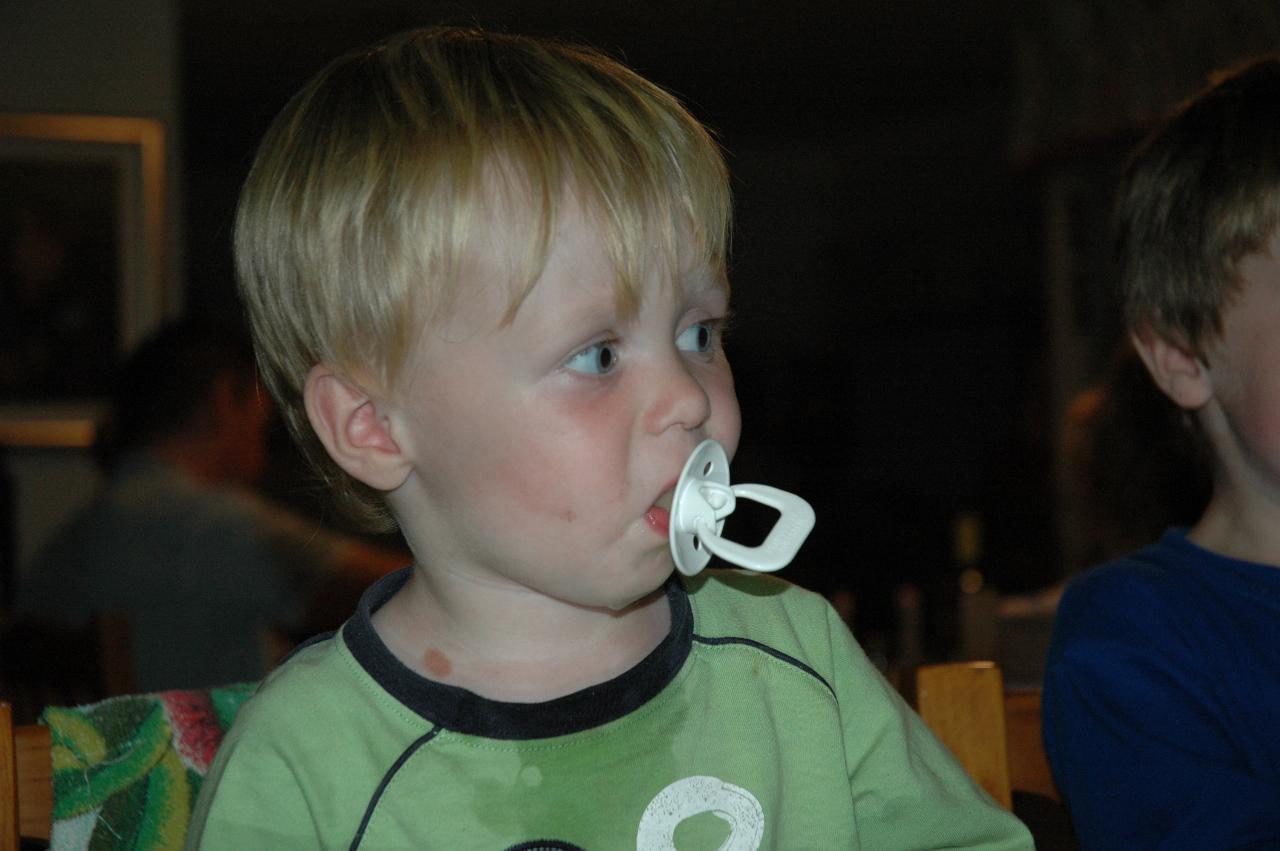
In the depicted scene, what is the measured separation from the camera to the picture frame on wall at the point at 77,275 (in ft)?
11.1

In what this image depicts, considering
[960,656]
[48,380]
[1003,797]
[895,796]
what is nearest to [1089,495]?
[960,656]

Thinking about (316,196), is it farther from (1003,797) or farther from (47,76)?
(47,76)

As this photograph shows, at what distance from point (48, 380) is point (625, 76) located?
3070 millimetres

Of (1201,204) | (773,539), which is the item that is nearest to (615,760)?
(773,539)

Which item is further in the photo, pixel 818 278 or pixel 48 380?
pixel 818 278

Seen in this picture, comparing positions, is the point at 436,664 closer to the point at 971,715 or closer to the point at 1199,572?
the point at 971,715

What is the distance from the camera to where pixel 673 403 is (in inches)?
28.0

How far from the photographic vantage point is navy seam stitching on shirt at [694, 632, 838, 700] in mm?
827

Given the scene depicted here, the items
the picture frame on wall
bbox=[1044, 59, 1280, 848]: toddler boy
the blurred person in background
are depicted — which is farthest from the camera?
the picture frame on wall

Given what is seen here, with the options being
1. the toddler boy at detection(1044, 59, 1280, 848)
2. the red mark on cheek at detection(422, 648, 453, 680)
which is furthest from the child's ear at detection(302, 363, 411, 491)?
the toddler boy at detection(1044, 59, 1280, 848)

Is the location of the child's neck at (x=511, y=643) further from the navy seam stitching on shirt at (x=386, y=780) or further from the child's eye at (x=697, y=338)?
the child's eye at (x=697, y=338)

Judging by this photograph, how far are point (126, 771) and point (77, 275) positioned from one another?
290 centimetres

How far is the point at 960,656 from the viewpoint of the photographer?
2.89 metres

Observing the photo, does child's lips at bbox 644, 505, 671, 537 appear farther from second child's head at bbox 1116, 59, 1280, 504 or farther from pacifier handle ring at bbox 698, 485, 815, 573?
second child's head at bbox 1116, 59, 1280, 504
